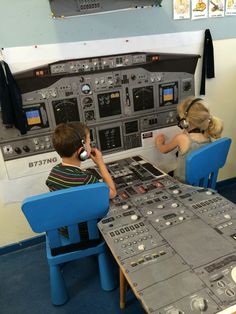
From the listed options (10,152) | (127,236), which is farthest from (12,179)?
(127,236)

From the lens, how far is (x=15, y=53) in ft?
5.82

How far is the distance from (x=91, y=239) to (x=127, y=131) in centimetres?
97

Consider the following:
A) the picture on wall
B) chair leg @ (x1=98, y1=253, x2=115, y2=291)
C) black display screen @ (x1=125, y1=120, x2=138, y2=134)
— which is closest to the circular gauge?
black display screen @ (x1=125, y1=120, x2=138, y2=134)

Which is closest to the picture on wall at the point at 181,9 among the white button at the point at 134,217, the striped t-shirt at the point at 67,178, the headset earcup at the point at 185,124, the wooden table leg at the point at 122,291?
the headset earcup at the point at 185,124

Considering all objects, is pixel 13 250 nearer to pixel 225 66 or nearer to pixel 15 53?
pixel 15 53

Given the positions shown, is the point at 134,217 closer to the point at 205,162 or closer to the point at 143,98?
the point at 205,162

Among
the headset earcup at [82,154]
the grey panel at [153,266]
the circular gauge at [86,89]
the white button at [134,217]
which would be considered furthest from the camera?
the circular gauge at [86,89]

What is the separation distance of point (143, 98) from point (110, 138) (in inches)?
15.8

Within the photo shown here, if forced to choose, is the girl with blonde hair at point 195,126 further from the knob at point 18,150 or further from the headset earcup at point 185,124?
the knob at point 18,150

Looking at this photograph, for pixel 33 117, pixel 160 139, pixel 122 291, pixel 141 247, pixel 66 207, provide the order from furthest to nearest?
pixel 160 139 → pixel 33 117 → pixel 122 291 → pixel 66 207 → pixel 141 247

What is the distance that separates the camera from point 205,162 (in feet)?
5.48

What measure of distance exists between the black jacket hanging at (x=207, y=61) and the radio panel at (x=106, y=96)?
0.28 feet

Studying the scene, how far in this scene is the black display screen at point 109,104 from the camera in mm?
2090

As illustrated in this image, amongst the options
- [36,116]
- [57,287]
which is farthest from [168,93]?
[57,287]
